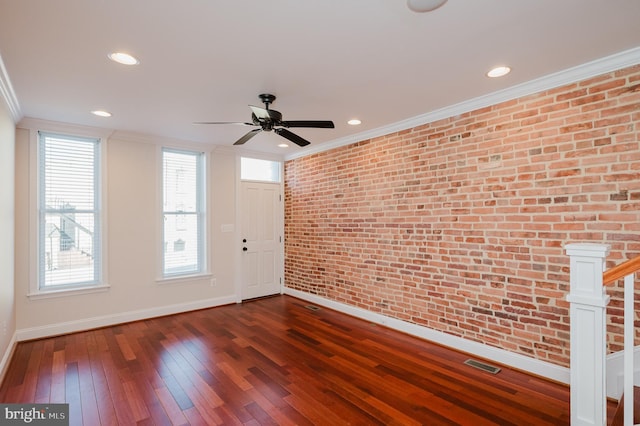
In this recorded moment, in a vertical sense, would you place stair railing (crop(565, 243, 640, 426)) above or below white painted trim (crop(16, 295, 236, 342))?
above

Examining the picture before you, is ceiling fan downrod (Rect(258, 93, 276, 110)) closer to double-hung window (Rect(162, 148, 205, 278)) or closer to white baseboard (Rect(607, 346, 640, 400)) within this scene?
double-hung window (Rect(162, 148, 205, 278))

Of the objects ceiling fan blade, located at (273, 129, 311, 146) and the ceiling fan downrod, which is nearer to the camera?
the ceiling fan downrod

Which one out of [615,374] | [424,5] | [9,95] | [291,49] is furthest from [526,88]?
[9,95]

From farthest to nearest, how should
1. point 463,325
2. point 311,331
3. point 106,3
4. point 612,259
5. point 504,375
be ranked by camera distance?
point 311,331 < point 463,325 < point 504,375 < point 612,259 < point 106,3

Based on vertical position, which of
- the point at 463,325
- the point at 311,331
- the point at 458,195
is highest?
the point at 458,195

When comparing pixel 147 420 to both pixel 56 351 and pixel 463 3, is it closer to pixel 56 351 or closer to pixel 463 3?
pixel 56 351

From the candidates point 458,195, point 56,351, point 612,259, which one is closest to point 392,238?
point 458,195

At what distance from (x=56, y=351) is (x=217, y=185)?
2.91m

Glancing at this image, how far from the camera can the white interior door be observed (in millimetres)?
5664

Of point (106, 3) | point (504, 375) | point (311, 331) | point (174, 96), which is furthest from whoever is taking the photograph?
point (311, 331)

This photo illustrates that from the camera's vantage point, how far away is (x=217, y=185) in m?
5.34

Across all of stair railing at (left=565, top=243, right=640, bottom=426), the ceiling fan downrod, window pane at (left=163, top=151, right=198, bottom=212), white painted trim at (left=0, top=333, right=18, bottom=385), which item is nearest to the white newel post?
stair railing at (left=565, top=243, right=640, bottom=426)

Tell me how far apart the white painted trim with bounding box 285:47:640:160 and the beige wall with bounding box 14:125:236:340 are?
118 inches

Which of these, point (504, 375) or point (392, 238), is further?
point (392, 238)
